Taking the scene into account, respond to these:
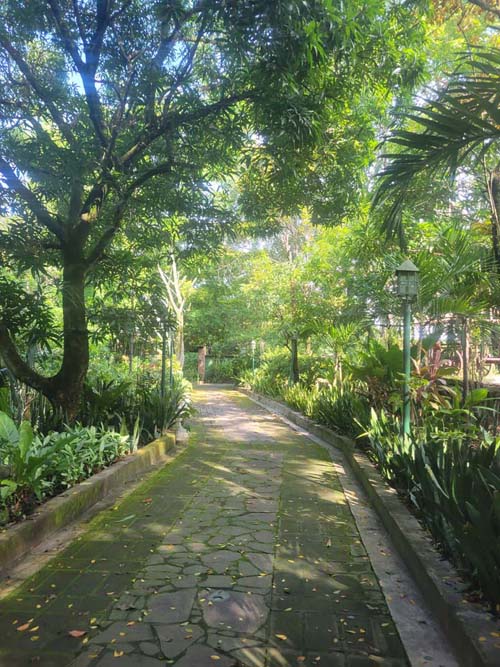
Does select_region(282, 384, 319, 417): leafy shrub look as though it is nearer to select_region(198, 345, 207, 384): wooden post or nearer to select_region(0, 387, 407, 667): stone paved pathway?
select_region(0, 387, 407, 667): stone paved pathway

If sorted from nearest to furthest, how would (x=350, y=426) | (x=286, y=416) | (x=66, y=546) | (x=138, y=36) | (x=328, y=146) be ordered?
1. (x=66, y=546)
2. (x=138, y=36)
3. (x=328, y=146)
4. (x=350, y=426)
5. (x=286, y=416)

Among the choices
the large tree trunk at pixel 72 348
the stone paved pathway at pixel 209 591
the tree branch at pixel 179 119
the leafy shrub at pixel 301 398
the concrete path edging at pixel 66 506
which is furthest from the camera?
the leafy shrub at pixel 301 398

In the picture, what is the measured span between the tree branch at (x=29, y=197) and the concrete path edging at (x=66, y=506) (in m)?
2.74

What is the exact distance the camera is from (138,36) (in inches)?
204

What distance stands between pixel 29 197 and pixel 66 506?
3.38m

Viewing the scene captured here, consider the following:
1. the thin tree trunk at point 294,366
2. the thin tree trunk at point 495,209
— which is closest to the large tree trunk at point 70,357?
the thin tree trunk at point 495,209

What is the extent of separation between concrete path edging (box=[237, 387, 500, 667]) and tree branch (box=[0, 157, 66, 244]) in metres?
4.48

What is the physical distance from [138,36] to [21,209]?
2.35m

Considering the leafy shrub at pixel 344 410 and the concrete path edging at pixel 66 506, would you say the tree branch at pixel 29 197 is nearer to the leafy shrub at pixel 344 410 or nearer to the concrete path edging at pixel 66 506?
the concrete path edging at pixel 66 506

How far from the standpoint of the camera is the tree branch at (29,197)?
542 centimetres

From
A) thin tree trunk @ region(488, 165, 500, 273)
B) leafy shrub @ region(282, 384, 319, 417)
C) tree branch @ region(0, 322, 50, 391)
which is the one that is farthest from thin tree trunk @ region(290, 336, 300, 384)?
tree branch @ region(0, 322, 50, 391)

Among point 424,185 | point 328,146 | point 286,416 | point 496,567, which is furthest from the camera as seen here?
point 286,416

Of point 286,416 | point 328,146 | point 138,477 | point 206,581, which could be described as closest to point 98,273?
point 138,477

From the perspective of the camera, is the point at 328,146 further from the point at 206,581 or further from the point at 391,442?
the point at 206,581
